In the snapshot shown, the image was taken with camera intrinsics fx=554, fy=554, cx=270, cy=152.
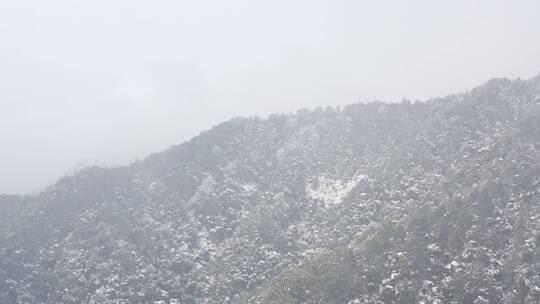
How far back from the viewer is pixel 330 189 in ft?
390

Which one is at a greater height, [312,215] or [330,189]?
[330,189]

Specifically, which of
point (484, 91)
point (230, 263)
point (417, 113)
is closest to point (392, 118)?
point (417, 113)

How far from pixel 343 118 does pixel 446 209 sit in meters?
61.3

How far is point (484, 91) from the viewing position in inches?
4705

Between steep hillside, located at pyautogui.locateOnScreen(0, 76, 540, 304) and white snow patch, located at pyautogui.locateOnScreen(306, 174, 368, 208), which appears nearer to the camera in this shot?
steep hillside, located at pyautogui.locateOnScreen(0, 76, 540, 304)

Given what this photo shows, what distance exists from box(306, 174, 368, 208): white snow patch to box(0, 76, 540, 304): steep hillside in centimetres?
34

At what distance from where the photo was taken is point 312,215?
369 ft

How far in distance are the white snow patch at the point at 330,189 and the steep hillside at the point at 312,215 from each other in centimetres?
34

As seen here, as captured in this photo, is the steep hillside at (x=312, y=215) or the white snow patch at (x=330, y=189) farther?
the white snow patch at (x=330, y=189)

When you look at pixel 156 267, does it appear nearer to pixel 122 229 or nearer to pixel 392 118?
pixel 122 229

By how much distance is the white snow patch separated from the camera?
376 ft

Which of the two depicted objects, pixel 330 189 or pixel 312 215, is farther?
pixel 330 189

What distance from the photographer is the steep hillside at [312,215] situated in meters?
75.8

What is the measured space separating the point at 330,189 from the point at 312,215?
9.03 m
